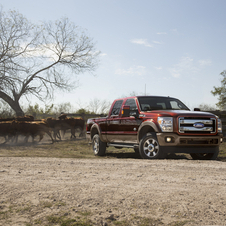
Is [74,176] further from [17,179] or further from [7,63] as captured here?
[7,63]

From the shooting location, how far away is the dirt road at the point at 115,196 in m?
4.28

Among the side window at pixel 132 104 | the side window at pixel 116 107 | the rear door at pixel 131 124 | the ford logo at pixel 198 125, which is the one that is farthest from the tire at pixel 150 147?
the side window at pixel 116 107

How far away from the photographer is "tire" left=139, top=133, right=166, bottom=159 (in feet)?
30.6

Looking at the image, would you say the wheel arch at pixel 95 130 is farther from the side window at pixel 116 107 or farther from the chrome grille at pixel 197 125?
the chrome grille at pixel 197 125

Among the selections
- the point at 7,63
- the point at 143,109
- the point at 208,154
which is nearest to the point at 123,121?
the point at 143,109

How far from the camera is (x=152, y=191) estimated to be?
5328 millimetres

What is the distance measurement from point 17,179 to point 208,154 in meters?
6.49

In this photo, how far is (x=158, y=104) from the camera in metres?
10.6

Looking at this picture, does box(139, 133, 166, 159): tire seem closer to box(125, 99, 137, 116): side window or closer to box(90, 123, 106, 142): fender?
box(125, 99, 137, 116): side window

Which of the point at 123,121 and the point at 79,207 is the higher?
the point at 123,121

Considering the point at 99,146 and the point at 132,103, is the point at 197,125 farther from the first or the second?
the point at 99,146

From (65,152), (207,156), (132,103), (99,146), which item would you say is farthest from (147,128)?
(65,152)

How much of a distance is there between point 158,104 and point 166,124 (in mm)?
1580

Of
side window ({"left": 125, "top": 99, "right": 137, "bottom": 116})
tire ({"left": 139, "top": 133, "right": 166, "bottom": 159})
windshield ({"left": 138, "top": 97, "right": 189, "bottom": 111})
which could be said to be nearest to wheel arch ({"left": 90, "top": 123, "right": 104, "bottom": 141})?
side window ({"left": 125, "top": 99, "right": 137, "bottom": 116})
